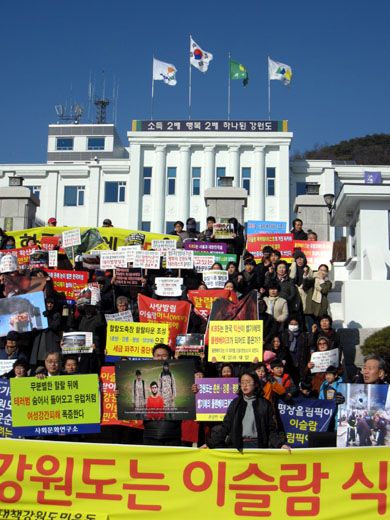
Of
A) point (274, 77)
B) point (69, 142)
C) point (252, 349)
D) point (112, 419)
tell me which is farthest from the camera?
point (69, 142)

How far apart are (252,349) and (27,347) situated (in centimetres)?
338

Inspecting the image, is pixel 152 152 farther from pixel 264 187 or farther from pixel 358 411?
pixel 358 411

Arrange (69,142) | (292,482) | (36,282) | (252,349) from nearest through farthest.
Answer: (292,482), (252,349), (36,282), (69,142)

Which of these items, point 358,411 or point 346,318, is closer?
point 358,411

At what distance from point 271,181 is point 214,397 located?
1902 inches

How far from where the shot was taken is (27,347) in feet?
35.4

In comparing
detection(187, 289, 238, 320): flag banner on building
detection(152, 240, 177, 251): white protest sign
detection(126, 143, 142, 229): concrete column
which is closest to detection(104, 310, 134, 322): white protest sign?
detection(187, 289, 238, 320): flag banner on building

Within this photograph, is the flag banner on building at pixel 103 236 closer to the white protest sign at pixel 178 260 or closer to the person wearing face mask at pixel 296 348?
the white protest sign at pixel 178 260

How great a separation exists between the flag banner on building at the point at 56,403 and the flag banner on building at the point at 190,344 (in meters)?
2.97

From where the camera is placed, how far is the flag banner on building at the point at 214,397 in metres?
8.15

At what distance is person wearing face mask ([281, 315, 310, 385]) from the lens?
9.98 meters

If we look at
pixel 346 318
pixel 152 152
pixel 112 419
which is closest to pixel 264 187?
pixel 152 152

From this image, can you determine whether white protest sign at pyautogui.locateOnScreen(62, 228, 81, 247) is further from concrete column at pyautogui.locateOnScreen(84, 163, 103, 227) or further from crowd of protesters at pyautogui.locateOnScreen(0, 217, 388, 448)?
concrete column at pyautogui.locateOnScreen(84, 163, 103, 227)

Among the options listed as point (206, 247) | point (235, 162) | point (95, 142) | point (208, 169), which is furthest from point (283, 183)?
point (206, 247)
